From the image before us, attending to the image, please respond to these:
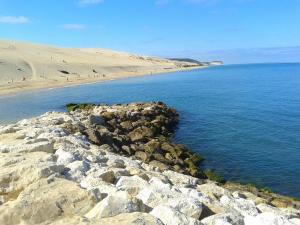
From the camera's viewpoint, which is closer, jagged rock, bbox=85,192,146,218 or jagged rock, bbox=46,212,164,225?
jagged rock, bbox=46,212,164,225

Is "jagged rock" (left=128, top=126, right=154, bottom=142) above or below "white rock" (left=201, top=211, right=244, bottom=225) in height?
below

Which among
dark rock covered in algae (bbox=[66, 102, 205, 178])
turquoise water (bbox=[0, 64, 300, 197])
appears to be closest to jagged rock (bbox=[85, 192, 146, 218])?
dark rock covered in algae (bbox=[66, 102, 205, 178])

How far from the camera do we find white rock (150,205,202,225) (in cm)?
793

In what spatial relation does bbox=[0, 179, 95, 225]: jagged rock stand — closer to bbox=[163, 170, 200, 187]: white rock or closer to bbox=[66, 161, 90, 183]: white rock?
bbox=[66, 161, 90, 183]: white rock

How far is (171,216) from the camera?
8.06 metres

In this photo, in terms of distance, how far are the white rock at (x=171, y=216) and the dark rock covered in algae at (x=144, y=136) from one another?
7.85 meters

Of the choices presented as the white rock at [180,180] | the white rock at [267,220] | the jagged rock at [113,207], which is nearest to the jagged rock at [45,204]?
the jagged rock at [113,207]

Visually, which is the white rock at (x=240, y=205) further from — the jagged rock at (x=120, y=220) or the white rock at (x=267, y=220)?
the jagged rock at (x=120, y=220)

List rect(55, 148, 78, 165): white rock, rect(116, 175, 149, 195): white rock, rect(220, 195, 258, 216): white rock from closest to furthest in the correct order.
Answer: rect(116, 175, 149, 195): white rock, rect(220, 195, 258, 216): white rock, rect(55, 148, 78, 165): white rock

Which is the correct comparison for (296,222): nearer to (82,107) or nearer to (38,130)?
(38,130)

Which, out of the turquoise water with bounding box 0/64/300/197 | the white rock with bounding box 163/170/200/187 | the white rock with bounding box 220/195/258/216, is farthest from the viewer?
the turquoise water with bounding box 0/64/300/197

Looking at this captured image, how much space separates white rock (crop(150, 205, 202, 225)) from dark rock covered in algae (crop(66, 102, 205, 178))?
7.85 meters

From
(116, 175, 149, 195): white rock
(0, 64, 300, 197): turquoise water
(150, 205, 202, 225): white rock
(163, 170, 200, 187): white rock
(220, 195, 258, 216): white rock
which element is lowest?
(0, 64, 300, 197): turquoise water

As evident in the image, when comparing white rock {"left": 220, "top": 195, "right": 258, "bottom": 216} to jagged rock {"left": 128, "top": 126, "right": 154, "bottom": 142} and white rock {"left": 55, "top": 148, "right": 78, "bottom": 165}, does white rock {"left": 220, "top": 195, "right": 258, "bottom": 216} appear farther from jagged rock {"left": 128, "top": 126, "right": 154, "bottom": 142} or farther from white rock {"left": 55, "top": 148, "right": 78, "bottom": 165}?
jagged rock {"left": 128, "top": 126, "right": 154, "bottom": 142}
